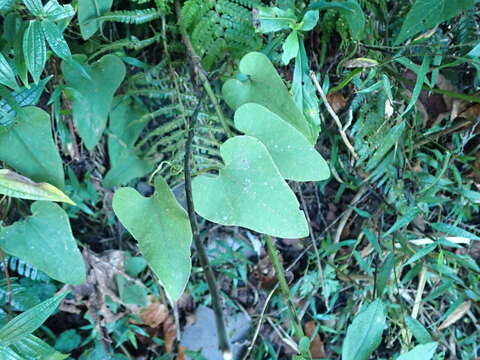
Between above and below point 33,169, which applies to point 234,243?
below

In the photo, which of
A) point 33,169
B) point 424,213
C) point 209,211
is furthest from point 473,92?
point 33,169

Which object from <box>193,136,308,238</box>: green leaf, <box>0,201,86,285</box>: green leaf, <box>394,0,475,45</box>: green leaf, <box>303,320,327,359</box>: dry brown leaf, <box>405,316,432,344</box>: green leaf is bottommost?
<box>303,320,327,359</box>: dry brown leaf

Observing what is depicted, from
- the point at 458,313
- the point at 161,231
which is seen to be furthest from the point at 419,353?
the point at 161,231

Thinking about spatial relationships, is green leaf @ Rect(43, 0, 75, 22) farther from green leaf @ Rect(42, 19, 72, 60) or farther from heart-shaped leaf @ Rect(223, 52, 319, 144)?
heart-shaped leaf @ Rect(223, 52, 319, 144)

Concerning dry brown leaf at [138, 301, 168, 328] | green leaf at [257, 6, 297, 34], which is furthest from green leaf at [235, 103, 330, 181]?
dry brown leaf at [138, 301, 168, 328]

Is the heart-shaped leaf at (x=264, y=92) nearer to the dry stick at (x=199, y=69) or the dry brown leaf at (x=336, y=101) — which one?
the dry stick at (x=199, y=69)

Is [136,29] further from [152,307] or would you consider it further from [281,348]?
[281,348]

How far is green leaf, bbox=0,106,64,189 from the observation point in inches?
29.8

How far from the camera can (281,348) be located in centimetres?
116

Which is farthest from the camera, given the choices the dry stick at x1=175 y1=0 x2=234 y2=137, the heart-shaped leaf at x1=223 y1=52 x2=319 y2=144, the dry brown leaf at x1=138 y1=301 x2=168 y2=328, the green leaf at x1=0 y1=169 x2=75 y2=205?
the dry brown leaf at x1=138 y1=301 x2=168 y2=328

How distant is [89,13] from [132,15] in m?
0.09

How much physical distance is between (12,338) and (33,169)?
0.95 feet

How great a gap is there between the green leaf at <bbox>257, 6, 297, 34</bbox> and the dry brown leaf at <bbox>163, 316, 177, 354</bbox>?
2.55ft

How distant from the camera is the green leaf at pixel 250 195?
0.64m
